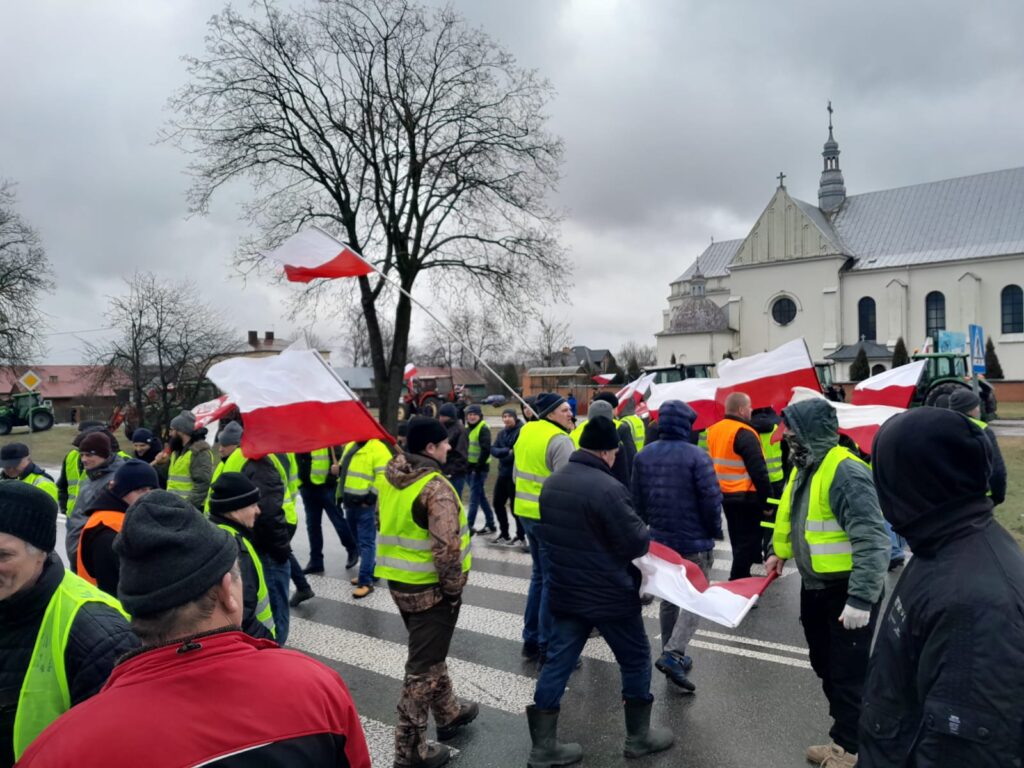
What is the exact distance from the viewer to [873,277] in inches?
2121

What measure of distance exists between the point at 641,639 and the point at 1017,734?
2446mm

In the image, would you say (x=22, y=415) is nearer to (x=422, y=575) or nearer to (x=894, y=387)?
(x=422, y=575)

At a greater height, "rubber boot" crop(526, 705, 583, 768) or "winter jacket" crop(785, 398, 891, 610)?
"winter jacket" crop(785, 398, 891, 610)

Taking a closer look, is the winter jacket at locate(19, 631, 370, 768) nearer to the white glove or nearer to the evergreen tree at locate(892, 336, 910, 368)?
the white glove

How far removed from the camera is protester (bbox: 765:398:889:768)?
11.9 feet

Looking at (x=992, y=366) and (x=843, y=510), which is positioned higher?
(x=992, y=366)

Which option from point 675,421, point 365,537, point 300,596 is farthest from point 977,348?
point 300,596

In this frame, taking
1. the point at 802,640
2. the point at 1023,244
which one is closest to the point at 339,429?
the point at 802,640

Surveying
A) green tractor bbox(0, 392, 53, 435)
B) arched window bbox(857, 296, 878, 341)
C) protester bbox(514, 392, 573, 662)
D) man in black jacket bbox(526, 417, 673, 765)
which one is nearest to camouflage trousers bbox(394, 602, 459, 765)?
man in black jacket bbox(526, 417, 673, 765)

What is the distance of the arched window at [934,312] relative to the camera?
170ft

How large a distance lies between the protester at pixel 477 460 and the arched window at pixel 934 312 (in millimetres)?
52003

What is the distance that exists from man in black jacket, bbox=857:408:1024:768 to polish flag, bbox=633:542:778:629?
80.9 inches

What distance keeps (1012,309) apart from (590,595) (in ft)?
189

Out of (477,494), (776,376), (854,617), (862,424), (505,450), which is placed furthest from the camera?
(477,494)
